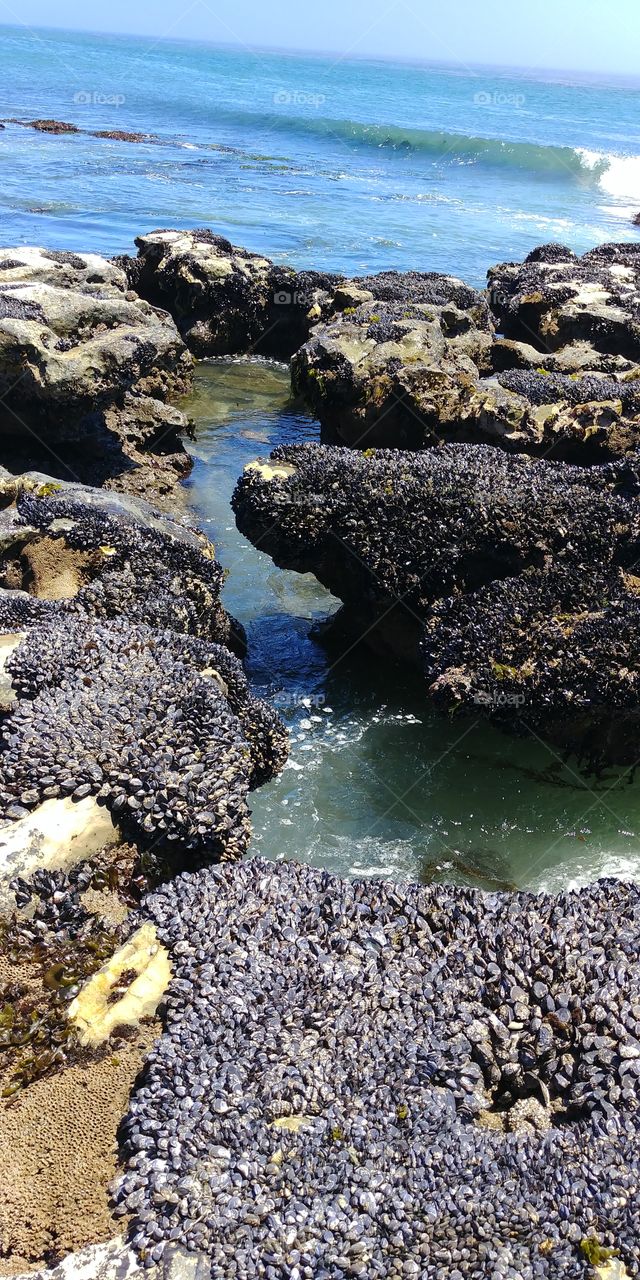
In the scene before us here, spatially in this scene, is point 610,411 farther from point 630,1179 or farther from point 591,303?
point 630,1179

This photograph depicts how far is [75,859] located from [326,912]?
160 cm

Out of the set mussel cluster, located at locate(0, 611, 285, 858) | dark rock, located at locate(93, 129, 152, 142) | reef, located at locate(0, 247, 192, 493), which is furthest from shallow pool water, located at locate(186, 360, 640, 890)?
dark rock, located at locate(93, 129, 152, 142)

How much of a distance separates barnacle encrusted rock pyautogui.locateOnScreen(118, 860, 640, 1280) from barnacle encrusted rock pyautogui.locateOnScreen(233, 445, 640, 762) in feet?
7.41

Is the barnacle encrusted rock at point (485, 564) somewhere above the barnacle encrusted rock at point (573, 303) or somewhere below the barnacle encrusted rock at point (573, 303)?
below

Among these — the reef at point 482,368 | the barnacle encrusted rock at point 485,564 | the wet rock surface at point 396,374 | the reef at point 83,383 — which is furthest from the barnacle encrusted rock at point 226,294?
the barnacle encrusted rock at point 485,564

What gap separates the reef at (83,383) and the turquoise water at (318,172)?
554 inches

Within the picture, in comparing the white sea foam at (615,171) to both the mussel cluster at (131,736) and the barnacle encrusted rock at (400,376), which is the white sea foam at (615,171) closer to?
the barnacle encrusted rock at (400,376)

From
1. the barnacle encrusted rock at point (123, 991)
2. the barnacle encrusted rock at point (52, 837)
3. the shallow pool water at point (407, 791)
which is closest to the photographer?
the barnacle encrusted rock at point (123, 991)

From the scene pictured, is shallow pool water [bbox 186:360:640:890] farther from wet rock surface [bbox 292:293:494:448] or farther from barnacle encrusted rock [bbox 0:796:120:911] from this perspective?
wet rock surface [bbox 292:293:494:448]

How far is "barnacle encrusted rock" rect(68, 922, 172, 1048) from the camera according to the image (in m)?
4.80

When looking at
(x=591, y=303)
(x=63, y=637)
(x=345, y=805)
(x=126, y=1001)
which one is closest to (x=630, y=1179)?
(x=126, y=1001)

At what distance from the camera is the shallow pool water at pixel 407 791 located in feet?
24.6

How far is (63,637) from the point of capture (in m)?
7.37

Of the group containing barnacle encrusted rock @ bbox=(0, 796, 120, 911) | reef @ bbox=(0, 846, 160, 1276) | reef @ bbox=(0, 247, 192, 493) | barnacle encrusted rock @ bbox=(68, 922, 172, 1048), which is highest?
reef @ bbox=(0, 247, 192, 493)
